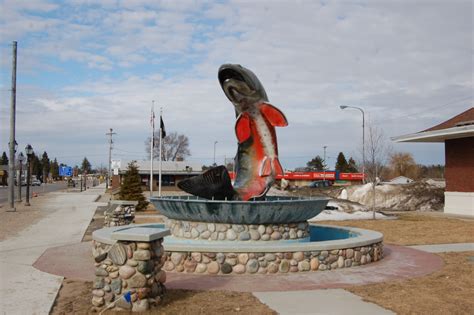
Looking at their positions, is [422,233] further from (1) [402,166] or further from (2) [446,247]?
(1) [402,166]

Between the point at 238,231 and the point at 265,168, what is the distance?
2.28 m

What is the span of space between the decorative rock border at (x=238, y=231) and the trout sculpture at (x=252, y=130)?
1.37 meters

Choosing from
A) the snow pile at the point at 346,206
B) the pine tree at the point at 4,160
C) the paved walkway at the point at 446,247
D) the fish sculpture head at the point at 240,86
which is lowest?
the paved walkway at the point at 446,247

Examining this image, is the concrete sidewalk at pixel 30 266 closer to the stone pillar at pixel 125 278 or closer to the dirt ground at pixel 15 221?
the dirt ground at pixel 15 221

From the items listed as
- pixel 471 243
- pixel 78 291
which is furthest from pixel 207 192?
pixel 471 243

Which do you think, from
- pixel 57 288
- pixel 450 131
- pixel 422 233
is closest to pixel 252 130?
pixel 57 288

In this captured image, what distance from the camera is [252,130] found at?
13234 mm

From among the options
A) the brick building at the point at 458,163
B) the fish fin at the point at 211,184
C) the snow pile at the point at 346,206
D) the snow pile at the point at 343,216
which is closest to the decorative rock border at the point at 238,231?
the fish fin at the point at 211,184

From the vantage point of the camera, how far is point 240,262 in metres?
9.98

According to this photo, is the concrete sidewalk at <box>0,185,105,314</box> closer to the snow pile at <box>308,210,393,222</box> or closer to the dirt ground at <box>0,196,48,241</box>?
the dirt ground at <box>0,196,48,241</box>

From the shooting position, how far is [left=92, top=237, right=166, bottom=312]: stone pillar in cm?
703

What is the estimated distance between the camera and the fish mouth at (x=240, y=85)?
42.1 ft

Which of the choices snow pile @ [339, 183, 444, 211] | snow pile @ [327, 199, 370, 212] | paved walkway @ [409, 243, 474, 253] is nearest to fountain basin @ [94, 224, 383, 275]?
paved walkway @ [409, 243, 474, 253]

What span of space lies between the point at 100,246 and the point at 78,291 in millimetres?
2486
